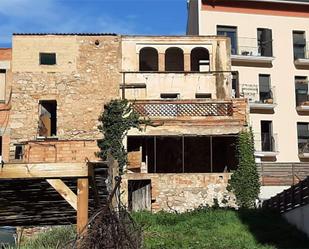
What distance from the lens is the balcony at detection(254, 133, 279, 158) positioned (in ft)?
129

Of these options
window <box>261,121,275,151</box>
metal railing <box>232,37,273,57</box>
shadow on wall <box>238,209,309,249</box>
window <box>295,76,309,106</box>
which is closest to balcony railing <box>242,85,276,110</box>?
window <box>261,121,275,151</box>

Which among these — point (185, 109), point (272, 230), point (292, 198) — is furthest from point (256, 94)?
point (272, 230)

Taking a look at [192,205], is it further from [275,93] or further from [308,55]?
[308,55]

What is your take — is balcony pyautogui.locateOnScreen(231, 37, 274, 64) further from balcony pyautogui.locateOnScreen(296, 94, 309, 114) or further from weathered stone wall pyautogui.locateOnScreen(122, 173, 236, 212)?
weathered stone wall pyautogui.locateOnScreen(122, 173, 236, 212)

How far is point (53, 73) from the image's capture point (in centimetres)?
3331

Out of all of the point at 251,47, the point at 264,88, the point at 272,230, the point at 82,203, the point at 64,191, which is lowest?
the point at 272,230

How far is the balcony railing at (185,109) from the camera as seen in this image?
30.1 metres

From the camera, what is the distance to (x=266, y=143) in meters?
40.1

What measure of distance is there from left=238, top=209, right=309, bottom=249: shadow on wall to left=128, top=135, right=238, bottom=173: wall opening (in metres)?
5.85

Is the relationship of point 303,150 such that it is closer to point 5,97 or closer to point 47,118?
point 47,118

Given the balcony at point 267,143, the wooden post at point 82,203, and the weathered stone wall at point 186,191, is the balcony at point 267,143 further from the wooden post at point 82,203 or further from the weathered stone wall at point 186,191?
the wooden post at point 82,203

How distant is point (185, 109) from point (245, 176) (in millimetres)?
4106

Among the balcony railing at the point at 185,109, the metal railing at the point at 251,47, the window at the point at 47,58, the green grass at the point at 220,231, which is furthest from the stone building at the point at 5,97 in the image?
the metal railing at the point at 251,47

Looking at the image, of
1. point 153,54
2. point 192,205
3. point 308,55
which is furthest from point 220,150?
point 308,55
